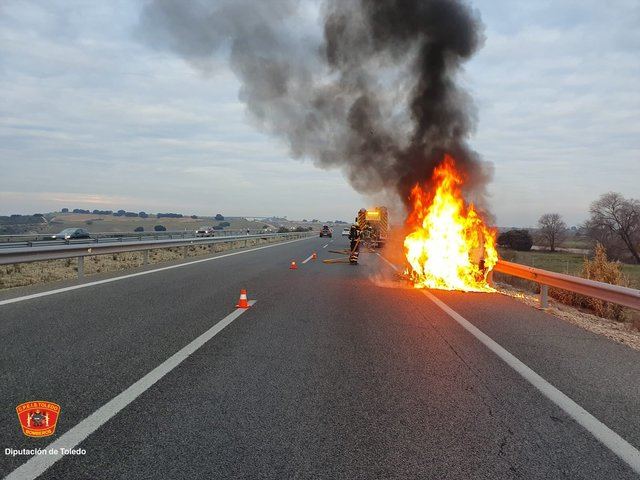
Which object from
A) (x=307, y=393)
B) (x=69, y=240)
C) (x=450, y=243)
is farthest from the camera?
(x=69, y=240)

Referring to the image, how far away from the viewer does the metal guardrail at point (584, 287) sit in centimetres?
707

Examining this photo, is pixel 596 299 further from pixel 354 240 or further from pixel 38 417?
pixel 38 417

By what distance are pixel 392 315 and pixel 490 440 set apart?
4.89 metres

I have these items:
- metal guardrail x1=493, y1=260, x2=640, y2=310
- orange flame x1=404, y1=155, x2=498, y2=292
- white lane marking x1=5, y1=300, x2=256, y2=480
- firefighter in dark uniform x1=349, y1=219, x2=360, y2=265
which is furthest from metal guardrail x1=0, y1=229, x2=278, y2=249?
white lane marking x1=5, y1=300, x2=256, y2=480

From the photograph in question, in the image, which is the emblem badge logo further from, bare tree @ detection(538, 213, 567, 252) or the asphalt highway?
bare tree @ detection(538, 213, 567, 252)

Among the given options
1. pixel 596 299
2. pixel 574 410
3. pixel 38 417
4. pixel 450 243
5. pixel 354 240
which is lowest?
pixel 596 299

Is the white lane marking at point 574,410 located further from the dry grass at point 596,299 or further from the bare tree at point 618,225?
the bare tree at point 618,225

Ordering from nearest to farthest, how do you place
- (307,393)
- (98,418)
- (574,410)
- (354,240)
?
1. (98,418)
2. (574,410)
3. (307,393)
4. (354,240)

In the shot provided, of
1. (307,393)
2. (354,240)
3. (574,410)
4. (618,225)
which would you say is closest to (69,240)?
(354,240)

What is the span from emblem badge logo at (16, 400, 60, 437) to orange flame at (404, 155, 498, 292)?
983 cm

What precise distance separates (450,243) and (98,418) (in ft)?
33.9

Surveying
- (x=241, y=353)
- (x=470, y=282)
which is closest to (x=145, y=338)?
(x=241, y=353)

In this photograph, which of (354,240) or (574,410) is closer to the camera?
(574,410)

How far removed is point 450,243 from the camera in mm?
12688
